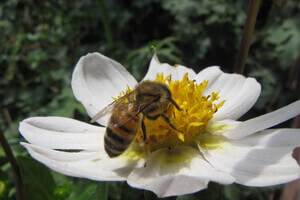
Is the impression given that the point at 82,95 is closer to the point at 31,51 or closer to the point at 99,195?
the point at 99,195

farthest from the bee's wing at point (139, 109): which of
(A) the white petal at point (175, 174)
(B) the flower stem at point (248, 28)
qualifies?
(B) the flower stem at point (248, 28)

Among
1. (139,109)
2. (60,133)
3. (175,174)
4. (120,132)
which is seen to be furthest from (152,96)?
(60,133)

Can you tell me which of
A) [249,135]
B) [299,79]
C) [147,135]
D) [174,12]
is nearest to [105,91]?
[147,135]

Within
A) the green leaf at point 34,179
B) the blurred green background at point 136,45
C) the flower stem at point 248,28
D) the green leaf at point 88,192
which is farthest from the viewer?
the blurred green background at point 136,45

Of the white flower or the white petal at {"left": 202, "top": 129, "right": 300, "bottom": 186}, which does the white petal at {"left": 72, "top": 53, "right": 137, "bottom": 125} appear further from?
the white petal at {"left": 202, "top": 129, "right": 300, "bottom": 186}

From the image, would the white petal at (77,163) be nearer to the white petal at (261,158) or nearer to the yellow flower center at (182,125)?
the yellow flower center at (182,125)

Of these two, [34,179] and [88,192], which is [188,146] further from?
[34,179]
